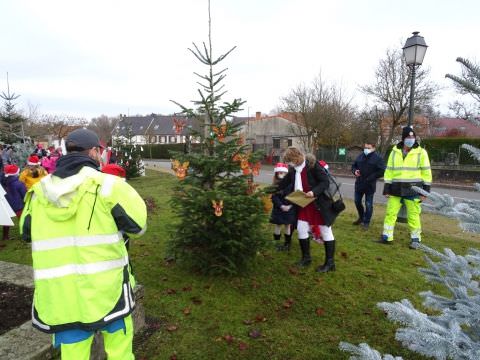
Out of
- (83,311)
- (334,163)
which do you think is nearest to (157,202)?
(83,311)

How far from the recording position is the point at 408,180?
20.3ft

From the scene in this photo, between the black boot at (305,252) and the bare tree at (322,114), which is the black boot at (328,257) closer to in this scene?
the black boot at (305,252)

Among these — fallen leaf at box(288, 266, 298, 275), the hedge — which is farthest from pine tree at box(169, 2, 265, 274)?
the hedge

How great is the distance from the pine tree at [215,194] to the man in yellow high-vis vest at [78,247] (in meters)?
2.13

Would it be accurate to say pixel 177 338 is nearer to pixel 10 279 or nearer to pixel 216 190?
pixel 216 190

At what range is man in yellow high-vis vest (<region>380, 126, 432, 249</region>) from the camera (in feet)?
20.2

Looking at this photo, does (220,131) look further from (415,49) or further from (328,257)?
(415,49)

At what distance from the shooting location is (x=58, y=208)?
84.0 inches

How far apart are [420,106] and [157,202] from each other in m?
22.1

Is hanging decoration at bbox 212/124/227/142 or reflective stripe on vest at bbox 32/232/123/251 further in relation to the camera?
hanging decoration at bbox 212/124/227/142

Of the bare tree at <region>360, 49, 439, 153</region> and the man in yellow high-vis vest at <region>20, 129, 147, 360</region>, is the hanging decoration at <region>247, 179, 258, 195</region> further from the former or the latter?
the bare tree at <region>360, 49, 439, 153</region>

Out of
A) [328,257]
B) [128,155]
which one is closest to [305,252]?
[328,257]

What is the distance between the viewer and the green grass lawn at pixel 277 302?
3447mm

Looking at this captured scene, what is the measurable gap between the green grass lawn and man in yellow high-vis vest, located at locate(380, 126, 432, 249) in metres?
0.50
